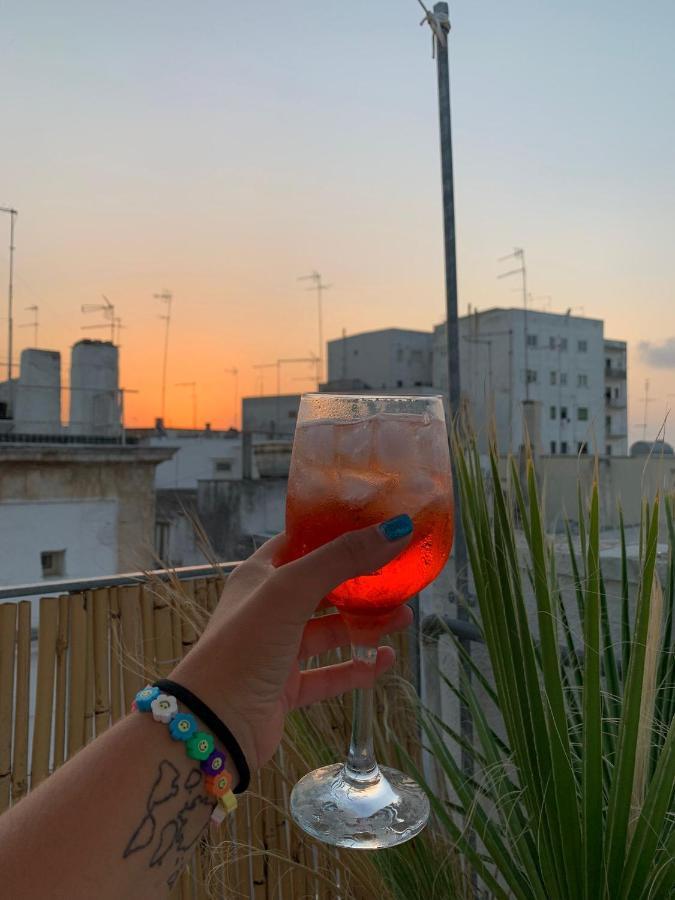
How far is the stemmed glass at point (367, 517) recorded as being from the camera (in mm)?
894

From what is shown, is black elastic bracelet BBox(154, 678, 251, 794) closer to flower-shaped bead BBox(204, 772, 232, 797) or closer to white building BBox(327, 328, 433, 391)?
flower-shaped bead BBox(204, 772, 232, 797)

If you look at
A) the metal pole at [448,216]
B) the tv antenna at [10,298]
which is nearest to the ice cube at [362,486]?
the metal pole at [448,216]

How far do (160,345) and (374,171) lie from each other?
38.5 ft

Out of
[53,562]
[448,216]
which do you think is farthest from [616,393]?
[448,216]

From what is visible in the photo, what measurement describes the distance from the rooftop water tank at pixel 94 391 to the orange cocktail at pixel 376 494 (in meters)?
12.8

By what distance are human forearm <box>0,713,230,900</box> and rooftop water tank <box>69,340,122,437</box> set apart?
12941mm

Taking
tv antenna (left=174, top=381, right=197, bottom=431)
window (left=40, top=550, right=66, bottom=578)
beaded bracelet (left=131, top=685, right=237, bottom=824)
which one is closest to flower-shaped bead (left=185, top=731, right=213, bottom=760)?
beaded bracelet (left=131, top=685, right=237, bottom=824)

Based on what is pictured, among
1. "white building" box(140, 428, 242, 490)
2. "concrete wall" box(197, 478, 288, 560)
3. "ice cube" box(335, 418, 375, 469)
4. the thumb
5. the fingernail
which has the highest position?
"white building" box(140, 428, 242, 490)

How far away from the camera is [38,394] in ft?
42.4

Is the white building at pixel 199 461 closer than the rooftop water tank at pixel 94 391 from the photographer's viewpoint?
No

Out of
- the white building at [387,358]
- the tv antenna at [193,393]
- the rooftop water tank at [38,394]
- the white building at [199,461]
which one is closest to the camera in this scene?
the rooftop water tank at [38,394]

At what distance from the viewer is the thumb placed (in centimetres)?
80

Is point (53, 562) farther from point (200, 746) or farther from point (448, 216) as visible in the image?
point (200, 746)

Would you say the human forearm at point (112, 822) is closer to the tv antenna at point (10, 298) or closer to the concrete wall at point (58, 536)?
the concrete wall at point (58, 536)
